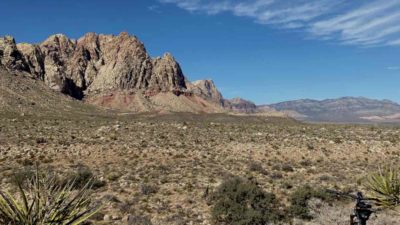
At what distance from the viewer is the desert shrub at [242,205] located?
57.3 feet

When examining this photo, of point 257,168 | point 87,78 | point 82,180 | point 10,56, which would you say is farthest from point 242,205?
point 87,78

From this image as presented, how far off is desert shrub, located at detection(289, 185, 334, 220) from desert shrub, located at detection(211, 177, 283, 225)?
2.13ft

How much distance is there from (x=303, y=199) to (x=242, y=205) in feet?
9.27

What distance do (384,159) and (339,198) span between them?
12.8 m

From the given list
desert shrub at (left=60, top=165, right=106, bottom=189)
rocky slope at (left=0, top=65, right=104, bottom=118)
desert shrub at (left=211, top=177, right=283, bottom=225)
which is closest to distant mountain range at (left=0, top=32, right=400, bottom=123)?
rocky slope at (left=0, top=65, right=104, bottom=118)

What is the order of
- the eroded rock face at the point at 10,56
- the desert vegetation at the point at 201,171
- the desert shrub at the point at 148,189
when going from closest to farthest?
the desert vegetation at the point at 201,171 < the desert shrub at the point at 148,189 < the eroded rock face at the point at 10,56

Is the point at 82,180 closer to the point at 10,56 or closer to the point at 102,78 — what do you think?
the point at 10,56

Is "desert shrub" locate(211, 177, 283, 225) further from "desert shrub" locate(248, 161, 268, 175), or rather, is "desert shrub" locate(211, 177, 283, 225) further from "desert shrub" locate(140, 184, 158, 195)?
"desert shrub" locate(248, 161, 268, 175)

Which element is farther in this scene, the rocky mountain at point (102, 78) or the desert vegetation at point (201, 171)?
the rocky mountain at point (102, 78)

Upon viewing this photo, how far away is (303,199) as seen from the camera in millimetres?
19484

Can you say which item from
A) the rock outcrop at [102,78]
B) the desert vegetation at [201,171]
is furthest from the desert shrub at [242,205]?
the rock outcrop at [102,78]

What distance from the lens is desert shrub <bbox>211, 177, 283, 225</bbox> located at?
57.3 ft

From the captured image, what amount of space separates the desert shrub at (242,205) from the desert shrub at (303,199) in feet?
2.13

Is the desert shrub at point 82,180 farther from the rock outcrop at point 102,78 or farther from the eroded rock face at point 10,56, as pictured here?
the rock outcrop at point 102,78
